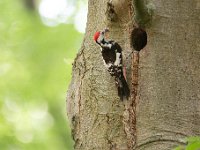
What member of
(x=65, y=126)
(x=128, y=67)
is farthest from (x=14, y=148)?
(x=128, y=67)

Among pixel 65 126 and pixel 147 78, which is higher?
pixel 65 126

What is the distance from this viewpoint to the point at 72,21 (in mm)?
9703

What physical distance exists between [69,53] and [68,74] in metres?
0.45

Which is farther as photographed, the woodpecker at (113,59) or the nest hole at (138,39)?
the nest hole at (138,39)

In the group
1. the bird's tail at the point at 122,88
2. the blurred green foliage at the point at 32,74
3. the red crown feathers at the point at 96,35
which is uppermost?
the blurred green foliage at the point at 32,74

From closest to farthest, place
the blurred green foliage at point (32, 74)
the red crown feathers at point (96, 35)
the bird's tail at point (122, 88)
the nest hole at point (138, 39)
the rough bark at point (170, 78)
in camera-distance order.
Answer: the rough bark at point (170, 78), the bird's tail at point (122, 88), the nest hole at point (138, 39), the red crown feathers at point (96, 35), the blurred green foliage at point (32, 74)

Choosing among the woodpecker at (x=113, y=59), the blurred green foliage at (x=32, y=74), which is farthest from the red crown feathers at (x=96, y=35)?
the blurred green foliage at (x=32, y=74)

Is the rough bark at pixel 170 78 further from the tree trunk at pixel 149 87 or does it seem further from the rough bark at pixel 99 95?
the rough bark at pixel 99 95

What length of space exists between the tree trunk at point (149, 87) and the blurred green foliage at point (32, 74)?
4.26m

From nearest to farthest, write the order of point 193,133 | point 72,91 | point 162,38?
point 193,133 < point 162,38 < point 72,91

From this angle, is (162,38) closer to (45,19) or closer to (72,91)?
(72,91)

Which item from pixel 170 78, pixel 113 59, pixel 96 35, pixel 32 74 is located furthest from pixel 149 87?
pixel 32 74

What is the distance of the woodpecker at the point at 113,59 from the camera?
3.50 metres

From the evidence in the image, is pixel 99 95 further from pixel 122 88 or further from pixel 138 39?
pixel 138 39
